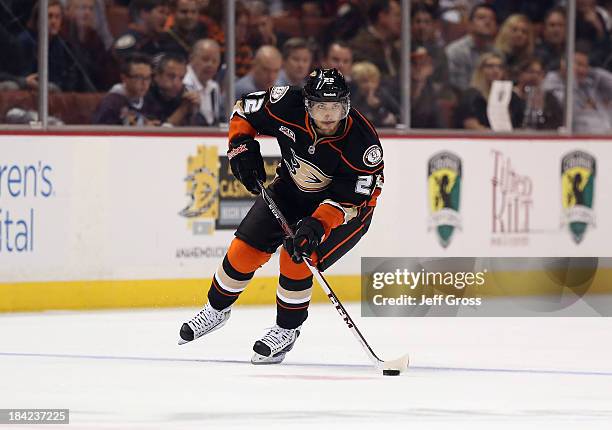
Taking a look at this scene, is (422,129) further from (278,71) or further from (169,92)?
(169,92)

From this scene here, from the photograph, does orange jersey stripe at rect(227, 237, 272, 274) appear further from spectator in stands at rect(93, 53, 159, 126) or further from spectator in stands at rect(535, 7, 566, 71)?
spectator in stands at rect(535, 7, 566, 71)

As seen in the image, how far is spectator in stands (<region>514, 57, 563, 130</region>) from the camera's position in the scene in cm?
947

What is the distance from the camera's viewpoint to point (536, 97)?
949 centimetres

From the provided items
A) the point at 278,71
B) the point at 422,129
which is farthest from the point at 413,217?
the point at 278,71

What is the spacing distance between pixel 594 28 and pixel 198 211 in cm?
288

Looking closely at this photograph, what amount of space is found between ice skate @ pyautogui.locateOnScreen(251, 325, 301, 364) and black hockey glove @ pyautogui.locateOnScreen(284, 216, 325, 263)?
0.36 metres

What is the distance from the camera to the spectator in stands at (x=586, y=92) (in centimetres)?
951

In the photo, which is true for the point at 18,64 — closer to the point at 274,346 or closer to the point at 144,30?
the point at 144,30

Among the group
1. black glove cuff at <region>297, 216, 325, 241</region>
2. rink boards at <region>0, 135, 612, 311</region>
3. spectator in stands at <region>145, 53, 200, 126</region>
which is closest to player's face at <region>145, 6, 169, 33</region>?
spectator in stands at <region>145, 53, 200, 126</region>

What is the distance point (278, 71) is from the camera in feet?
28.6

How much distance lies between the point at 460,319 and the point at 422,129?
1630 mm

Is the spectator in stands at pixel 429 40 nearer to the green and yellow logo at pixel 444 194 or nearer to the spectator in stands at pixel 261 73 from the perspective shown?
the green and yellow logo at pixel 444 194

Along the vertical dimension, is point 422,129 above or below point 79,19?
below

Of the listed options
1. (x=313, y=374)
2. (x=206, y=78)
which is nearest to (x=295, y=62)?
(x=206, y=78)
